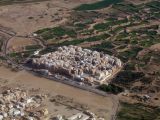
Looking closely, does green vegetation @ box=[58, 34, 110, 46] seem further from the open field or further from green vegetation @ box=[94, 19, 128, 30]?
the open field

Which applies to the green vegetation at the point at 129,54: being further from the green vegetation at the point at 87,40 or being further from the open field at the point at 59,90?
the open field at the point at 59,90

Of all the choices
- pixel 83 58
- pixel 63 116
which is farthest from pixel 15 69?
pixel 63 116

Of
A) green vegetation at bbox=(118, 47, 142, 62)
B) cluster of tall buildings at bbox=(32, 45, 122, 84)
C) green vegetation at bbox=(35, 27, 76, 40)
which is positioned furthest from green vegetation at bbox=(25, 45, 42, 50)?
green vegetation at bbox=(118, 47, 142, 62)

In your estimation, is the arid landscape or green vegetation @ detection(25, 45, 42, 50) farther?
green vegetation @ detection(25, 45, 42, 50)

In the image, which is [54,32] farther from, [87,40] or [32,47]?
[32,47]

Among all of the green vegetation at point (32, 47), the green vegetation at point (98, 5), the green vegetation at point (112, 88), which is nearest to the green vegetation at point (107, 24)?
the green vegetation at point (98, 5)

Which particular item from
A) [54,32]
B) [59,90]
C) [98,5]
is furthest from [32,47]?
[98,5]
